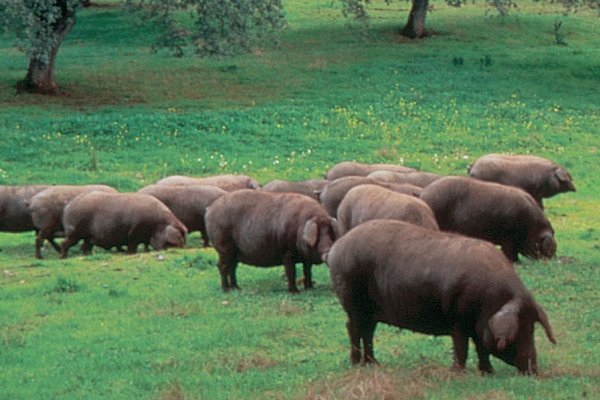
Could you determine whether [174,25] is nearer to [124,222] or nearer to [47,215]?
[47,215]

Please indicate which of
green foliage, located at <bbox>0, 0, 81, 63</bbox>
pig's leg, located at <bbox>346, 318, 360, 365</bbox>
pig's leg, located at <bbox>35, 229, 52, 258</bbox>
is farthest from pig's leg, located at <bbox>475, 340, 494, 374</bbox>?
green foliage, located at <bbox>0, 0, 81, 63</bbox>

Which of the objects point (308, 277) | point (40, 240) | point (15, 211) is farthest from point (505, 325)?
point (15, 211)

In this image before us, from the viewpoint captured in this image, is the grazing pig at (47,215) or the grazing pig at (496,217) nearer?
the grazing pig at (496,217)

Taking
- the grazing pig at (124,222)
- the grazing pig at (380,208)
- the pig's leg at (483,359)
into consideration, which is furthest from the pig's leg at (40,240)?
the pig's leg at (483,359)

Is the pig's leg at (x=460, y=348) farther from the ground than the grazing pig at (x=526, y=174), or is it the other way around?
the pig's leg at (x=460, y=348)

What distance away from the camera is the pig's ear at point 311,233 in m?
14.4

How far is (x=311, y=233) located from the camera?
569 inches

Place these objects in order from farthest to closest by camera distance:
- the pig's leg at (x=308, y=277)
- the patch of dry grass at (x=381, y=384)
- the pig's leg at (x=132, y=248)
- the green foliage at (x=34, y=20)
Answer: the green foliage at (x=34, y=20)
the pig's leg at (x=132, y=248)
the pig's leg at (x=308, y=277)
the patch of dry grass at (x=381, y=384)

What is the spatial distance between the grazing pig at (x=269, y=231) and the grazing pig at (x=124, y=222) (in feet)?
10.9

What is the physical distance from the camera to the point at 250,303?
14250 mm

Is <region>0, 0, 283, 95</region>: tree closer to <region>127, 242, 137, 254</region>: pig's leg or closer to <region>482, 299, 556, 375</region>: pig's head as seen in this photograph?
<region>127, 242, 137, 254</region>: pig's leg

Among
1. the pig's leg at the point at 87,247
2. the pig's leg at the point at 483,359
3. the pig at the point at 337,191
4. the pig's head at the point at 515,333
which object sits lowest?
the pig's leg at the point at 87,247

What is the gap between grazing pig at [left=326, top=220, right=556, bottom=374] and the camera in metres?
9.37

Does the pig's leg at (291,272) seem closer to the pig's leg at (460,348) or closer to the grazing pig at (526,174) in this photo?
the pig's leg at (460,348)
